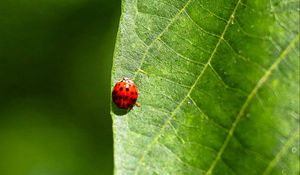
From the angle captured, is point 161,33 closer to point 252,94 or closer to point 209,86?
point 209,86

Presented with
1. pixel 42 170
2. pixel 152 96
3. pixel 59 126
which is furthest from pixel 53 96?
pixel 152 96

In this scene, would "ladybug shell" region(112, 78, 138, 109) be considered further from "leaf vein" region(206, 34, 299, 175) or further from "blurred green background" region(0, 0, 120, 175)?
"blurred green background" region(0, 0, 120, 175)

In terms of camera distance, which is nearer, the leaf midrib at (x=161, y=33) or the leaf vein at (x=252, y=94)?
the leaf vein at (x=252, y=94)

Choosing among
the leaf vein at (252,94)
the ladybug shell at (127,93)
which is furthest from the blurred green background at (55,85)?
the leaf vein at (252,94)

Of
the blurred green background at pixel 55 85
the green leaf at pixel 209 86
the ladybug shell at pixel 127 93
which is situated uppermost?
the green leaf at pixel 209 86

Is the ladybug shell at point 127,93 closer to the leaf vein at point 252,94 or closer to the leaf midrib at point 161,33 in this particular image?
the leaf midrib at point 161,33

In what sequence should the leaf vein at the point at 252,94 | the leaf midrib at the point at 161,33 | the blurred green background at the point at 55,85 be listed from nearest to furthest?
the leaf vein at the point at 252,94 → the leaf midrib at the point at 161,33 → the blurred green background at the point at 55,85

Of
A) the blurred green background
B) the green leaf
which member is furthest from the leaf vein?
the blurred green background

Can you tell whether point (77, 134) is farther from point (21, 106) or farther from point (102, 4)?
point (102, 4)
